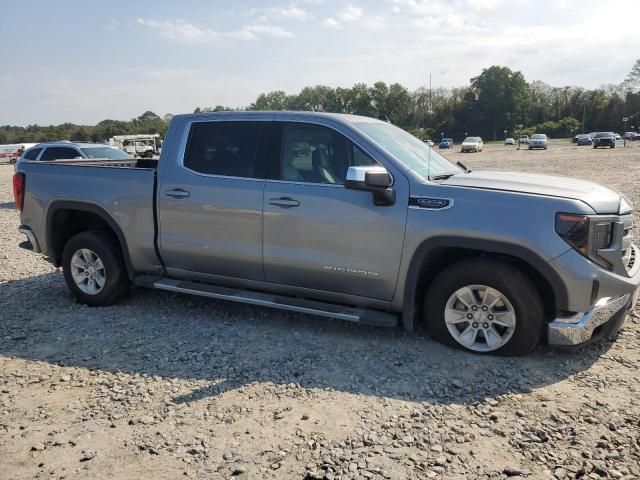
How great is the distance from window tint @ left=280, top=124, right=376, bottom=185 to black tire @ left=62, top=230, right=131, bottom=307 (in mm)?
2131

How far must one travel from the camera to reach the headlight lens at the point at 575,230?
3.73 metres

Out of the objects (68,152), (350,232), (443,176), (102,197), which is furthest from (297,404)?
(68,152)

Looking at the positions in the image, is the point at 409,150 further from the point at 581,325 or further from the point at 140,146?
the point at 140,146

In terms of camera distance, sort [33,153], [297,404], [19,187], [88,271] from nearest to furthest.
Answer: [297,404] → [88,271] → [19,187] → [33,153]

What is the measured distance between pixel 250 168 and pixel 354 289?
1467 mm

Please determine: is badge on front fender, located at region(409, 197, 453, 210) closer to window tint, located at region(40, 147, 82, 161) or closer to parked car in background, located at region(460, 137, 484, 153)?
window tint, located at region(40, 147, 82, 161)

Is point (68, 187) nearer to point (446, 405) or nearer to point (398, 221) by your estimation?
point (398, 221)

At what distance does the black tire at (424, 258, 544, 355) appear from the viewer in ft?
12.9

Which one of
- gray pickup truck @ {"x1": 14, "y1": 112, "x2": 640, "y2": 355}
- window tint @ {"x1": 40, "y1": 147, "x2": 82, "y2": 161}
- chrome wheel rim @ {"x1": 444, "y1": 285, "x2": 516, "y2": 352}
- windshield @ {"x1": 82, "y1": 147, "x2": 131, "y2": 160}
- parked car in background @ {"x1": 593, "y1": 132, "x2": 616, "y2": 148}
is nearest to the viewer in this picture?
gray pickup truck @ {"x1": 14, "y1": 112, "x2": 640, "y2": 355}

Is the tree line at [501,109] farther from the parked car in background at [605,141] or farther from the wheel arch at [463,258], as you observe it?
the wheel arch at [463,258]

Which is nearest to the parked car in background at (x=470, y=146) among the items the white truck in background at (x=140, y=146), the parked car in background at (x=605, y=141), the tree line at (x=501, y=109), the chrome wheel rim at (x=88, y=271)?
the parked car in background at (x=605, y=141)

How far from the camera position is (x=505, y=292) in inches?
157

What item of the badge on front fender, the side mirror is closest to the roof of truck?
the side mirror

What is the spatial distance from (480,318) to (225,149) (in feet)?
8.99
